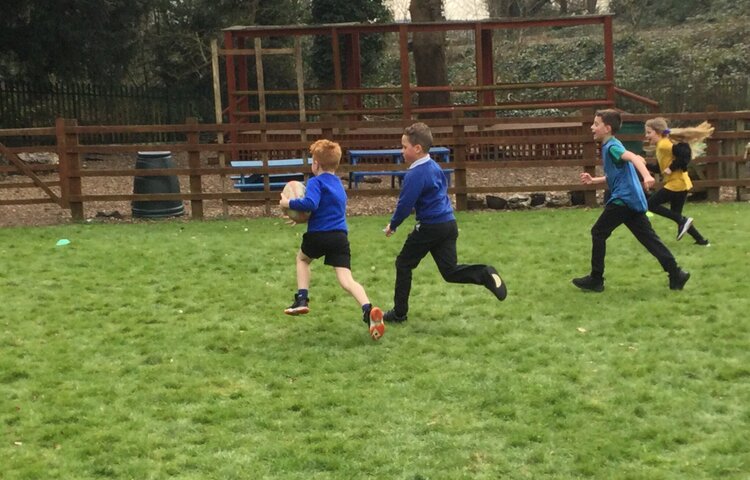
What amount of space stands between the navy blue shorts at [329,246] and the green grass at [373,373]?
0.55 meters

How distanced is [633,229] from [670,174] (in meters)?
2.43

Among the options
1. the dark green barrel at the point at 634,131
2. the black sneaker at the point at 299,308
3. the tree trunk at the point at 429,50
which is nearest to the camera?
the black sneaker at the point at 299,308

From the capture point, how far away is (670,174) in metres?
9.95

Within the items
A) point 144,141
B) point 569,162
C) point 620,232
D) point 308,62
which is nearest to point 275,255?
point 620,232

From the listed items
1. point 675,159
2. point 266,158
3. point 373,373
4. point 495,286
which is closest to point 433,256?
point 495,286

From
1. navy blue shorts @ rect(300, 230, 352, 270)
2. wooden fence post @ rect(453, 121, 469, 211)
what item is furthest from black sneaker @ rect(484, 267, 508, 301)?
wooden fence post @ rect(453, 121, 469, 211)

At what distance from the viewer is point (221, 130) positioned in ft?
47.0

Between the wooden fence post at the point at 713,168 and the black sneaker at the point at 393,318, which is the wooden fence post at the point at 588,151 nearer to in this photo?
the wooden fence post at the point at 713,168

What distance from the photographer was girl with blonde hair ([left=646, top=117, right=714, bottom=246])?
944 centimetres

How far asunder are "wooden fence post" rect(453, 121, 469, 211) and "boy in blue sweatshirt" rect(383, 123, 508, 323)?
23.6 ft

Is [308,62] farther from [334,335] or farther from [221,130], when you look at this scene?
[334,335]

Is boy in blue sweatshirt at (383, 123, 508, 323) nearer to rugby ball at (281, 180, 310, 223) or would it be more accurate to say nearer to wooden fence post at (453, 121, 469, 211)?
rugby ball at (281, 180, 310, 223)

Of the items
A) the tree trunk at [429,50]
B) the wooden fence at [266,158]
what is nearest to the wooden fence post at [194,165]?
the wooden fence at [266,158]

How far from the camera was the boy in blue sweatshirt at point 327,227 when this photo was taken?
638cm
